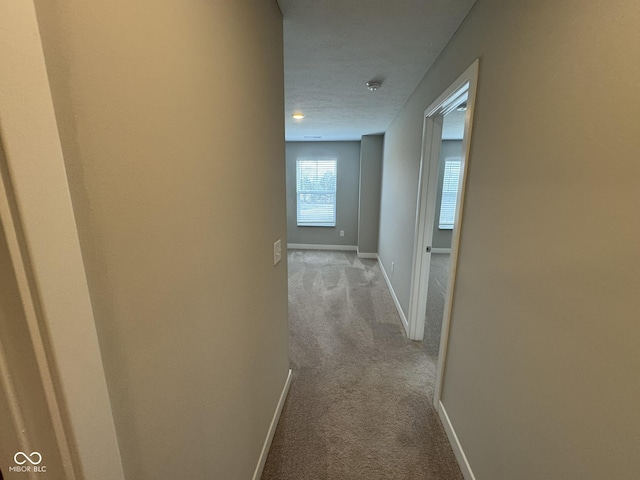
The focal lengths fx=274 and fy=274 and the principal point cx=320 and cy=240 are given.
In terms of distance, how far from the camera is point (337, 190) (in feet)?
18.8

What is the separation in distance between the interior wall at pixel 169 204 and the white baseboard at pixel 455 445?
111 centimetres

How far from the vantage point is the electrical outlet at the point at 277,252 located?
5.21ft

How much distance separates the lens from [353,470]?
58.5 inches

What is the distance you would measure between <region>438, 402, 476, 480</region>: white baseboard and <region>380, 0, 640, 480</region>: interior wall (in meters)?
0.06

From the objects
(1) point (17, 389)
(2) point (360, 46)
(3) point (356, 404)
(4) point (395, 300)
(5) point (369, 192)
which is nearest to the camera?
(1) point (17, 389)

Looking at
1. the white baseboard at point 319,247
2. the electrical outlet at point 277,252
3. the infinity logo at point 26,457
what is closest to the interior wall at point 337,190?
the white baseboard at point 319,247

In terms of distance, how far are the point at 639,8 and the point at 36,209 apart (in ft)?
4.17

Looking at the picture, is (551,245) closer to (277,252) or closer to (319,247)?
(277,252)

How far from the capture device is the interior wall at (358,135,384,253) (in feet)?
16.6

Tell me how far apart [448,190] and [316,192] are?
2742 millimetres

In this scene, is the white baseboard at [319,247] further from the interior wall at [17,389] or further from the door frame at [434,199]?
the interior wall at [17,389]

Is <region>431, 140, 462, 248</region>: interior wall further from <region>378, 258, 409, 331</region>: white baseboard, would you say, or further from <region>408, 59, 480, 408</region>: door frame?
<region>408, 59, 480, 408</region>: door frame

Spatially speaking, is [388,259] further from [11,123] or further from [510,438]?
[11,123]

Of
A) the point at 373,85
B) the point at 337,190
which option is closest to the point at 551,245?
the point at 373,85
